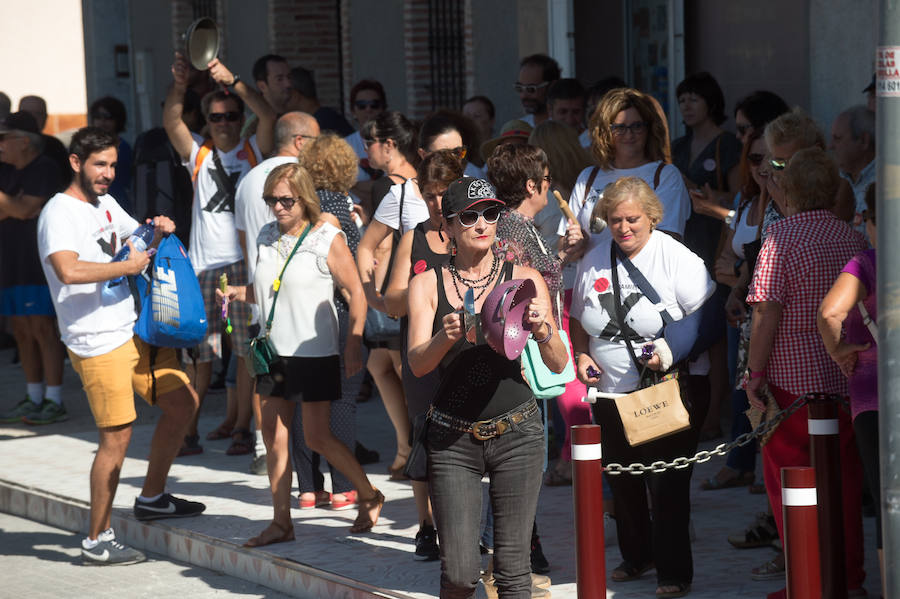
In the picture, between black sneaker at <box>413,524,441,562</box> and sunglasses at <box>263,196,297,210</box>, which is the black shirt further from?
black sneaker at <box>413,524,441,562</box>

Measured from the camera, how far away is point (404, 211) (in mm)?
6988

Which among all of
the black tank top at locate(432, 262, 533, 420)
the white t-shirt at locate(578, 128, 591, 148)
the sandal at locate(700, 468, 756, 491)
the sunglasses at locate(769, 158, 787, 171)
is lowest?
the sandal at locate(700, 468, 756, 491)

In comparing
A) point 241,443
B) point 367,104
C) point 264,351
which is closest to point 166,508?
point 264,351

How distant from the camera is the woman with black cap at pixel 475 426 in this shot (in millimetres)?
5066

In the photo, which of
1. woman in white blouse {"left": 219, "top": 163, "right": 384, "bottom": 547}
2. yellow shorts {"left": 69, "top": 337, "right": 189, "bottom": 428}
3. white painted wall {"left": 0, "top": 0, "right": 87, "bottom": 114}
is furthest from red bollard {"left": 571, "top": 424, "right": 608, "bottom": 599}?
white painted wall {"left": 0, "top": 0, "right": 87, "bottom": 114}

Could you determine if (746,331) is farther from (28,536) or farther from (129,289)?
(28,536)

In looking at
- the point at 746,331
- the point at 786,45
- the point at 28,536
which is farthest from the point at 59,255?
the point at 786,45

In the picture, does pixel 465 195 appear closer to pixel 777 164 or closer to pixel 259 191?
pixel 777 164

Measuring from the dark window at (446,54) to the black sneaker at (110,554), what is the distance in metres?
7.67

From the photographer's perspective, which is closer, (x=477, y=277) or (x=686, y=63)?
(x=477, y=277)

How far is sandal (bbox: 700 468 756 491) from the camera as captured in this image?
25.0 feet

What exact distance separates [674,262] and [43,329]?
6762 millimetres

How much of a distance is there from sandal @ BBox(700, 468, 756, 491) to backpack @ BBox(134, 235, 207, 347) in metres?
2.79

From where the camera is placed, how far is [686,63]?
10.8 metres
